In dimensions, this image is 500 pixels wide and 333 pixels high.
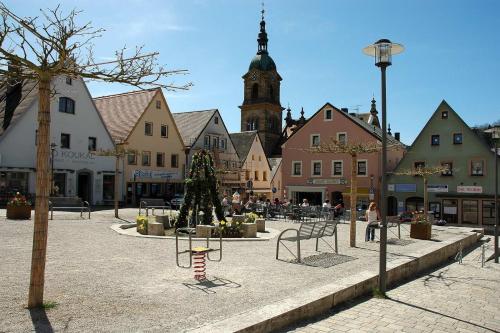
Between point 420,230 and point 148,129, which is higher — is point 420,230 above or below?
below

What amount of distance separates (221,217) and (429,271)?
792cm

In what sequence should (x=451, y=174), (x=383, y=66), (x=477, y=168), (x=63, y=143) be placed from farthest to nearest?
(x=451, y=174), (x=477, y=168), (x=63, y=143), (x=383, y=66)

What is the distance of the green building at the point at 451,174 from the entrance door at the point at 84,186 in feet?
80.6

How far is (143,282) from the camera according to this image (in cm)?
868

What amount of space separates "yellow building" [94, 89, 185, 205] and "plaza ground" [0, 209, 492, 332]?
2653 cm

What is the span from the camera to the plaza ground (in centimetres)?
630

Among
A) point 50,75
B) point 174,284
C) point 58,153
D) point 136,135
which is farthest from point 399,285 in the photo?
Answer: point 136,135

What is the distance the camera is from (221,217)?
18.1 meters

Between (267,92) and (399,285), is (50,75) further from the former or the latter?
(267,92)

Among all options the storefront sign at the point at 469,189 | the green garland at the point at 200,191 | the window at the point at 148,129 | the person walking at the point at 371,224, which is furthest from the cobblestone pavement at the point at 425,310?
the window at the point at 148,129

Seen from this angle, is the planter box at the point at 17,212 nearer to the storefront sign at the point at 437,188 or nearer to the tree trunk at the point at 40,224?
the tree trunk at the point at 40,224

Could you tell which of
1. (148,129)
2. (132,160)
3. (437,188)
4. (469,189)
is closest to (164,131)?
(148,129)

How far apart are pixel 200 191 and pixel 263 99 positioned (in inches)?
2495

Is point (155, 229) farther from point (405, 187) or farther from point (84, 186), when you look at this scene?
point (405, 187)
